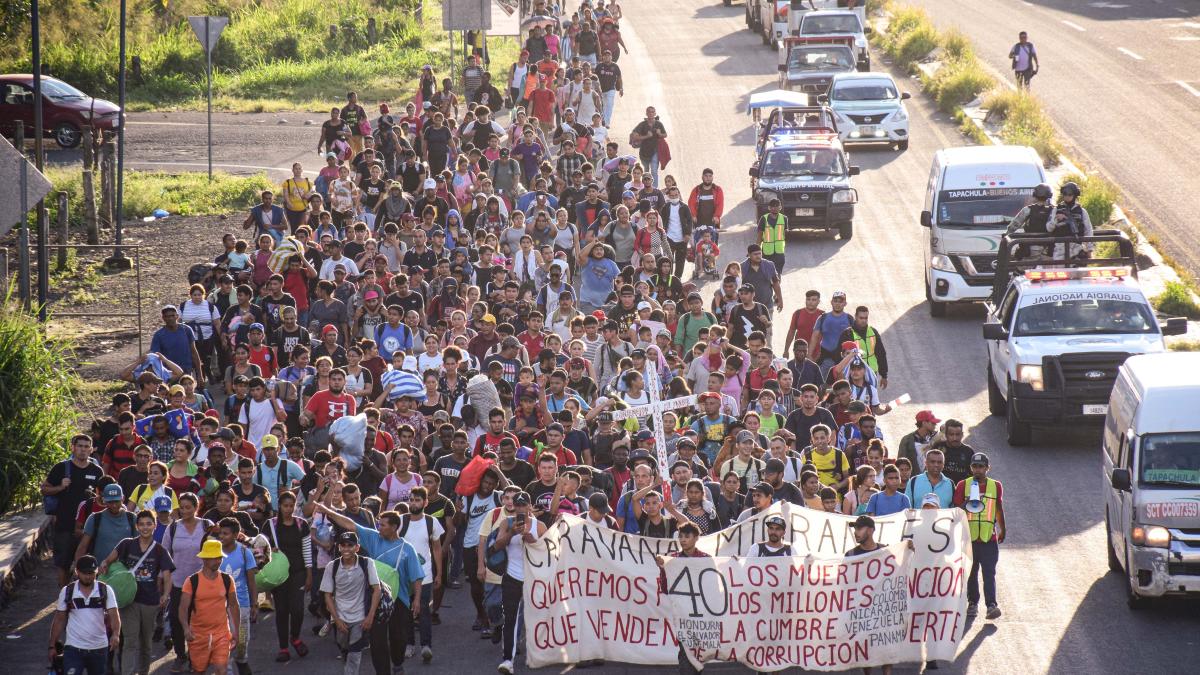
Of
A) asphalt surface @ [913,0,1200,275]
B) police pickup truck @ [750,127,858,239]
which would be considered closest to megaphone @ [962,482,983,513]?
police pickup truck @ [750,127,858,239]

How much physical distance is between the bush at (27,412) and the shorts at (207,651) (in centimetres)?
596

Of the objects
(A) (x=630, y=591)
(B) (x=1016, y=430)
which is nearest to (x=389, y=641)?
(A) (x=630, y=591)

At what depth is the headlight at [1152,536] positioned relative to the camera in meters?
14.6

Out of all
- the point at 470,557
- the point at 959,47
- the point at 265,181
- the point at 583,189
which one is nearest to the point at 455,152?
the point at 583,189

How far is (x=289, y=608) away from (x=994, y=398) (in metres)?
10.0

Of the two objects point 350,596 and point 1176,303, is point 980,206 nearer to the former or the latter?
point 1176,303

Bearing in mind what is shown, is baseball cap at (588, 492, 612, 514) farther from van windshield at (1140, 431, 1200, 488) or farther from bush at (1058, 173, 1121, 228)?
bush at (1058, 173, 1121, 228)

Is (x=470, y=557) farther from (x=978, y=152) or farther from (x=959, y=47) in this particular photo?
(x=959, y=47)

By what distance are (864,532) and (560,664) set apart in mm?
2802

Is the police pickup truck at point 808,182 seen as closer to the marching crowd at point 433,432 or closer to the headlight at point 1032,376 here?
the marching crowd at point 433,432

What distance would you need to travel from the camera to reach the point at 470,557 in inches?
601

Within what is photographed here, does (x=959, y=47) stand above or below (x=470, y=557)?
above

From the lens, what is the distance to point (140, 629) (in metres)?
14.5

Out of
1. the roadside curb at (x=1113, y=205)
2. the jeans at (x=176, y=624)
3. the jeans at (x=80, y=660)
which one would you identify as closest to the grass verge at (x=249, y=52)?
the roadside curb at (x=1113, y=205)
